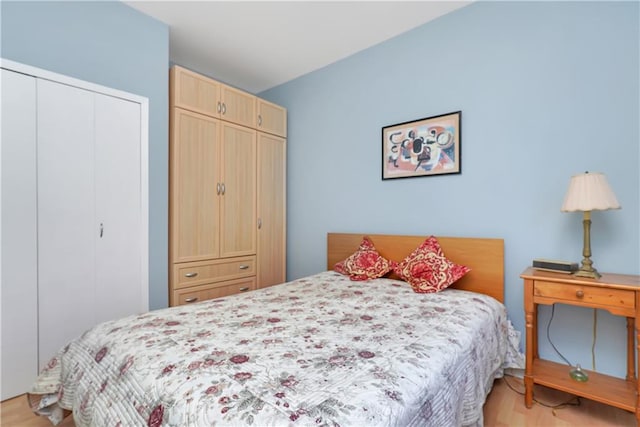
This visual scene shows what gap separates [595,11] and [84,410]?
11.0ft

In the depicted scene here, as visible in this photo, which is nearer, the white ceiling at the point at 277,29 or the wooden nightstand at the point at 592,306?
the wooden nightstand at the point at 592,306

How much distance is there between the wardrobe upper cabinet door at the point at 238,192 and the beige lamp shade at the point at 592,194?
260 centimetres

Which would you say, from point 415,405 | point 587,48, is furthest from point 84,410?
point 587,48

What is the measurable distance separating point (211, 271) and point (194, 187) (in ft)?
2.58

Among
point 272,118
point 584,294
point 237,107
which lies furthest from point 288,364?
point 272,118

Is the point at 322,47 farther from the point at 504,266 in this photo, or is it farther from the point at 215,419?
the point at 215,419

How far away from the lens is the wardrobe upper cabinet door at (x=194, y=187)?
8.57 feet

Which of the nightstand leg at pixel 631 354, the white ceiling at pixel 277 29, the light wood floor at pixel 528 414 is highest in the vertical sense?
the white ceiling at pixel 277 29

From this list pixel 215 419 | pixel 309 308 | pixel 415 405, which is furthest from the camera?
pixel 309 308

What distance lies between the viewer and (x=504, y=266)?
2174mm

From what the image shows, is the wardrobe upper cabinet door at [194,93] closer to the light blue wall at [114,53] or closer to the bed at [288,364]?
the light blue wall at [114,53]

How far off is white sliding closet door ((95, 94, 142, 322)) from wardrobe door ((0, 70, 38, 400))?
1.12 ft

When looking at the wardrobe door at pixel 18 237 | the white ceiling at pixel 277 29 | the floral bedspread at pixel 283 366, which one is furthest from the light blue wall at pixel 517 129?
the wardrobe door at pixel 18 237

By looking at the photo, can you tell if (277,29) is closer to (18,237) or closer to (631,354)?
(18,237)
